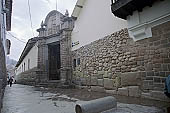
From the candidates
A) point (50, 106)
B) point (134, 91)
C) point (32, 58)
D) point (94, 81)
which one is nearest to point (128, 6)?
point (134, 91)

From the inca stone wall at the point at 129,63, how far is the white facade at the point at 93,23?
353 millimetres

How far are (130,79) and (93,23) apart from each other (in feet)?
12.2

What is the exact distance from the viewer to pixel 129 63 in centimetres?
498

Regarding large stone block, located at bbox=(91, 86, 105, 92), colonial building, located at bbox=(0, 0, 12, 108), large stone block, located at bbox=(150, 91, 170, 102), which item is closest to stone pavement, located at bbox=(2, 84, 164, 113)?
colonial building, located at bbox=(0, 0, 12, 108)

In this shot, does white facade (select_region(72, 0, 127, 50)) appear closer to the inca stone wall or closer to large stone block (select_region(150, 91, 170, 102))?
the inca stone wall

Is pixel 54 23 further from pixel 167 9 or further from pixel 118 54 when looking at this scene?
pixel 167 9

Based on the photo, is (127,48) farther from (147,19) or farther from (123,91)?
(123,91)

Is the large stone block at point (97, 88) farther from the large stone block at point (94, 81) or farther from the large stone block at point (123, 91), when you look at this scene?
the large stone block at point (123, 91)

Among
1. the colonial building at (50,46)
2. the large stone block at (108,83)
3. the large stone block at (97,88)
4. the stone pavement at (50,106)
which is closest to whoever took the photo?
the stone pavement at (50,106)

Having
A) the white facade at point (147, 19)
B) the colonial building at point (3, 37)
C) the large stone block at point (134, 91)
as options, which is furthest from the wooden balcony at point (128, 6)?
the colonial building at point (3, 37)

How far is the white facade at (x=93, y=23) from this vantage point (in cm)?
605

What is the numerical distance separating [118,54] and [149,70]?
1431 mm

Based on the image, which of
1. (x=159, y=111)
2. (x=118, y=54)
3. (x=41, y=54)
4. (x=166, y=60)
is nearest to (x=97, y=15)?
(x=118, y=54)

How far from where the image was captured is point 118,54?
546 centimetres
